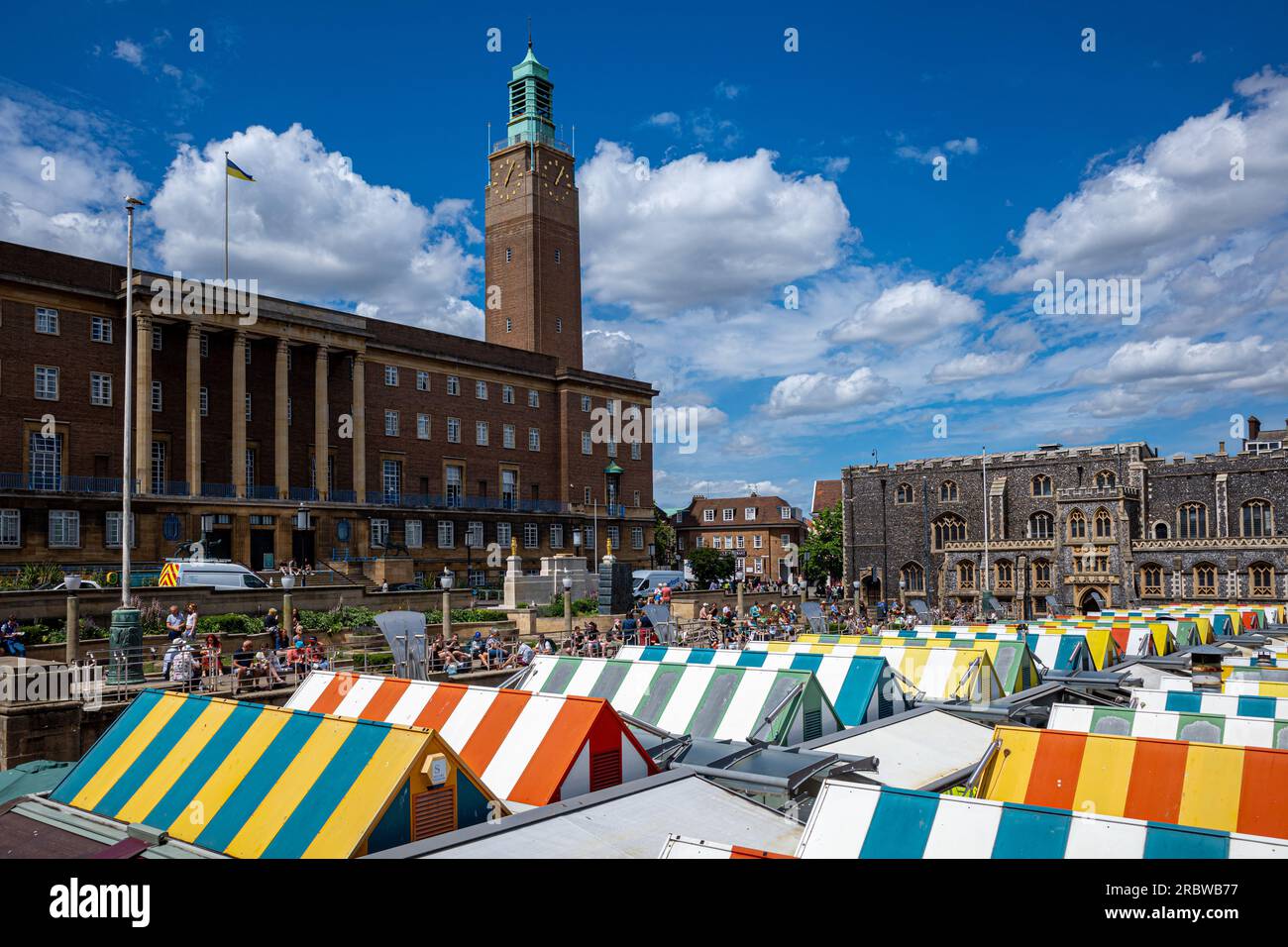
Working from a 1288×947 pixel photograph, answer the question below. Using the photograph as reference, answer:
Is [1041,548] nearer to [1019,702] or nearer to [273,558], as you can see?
[273,558]

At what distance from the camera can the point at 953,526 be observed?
8019 centimetres

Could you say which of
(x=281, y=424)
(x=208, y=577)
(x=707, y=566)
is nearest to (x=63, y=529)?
(x=281, y=424)

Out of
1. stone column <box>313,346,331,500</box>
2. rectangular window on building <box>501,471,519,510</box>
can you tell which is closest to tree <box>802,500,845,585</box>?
rectangular window on building <box>501,471,519,510</box>

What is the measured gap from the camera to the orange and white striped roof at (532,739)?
29.7 feet

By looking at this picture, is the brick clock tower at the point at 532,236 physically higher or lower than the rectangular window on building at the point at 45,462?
higher

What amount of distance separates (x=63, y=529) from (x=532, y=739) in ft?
143

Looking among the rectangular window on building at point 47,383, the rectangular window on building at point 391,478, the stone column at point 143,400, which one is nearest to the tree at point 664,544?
the rectangular window on building at point 391,478

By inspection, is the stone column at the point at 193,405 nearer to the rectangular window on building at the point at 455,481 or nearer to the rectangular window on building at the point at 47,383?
the rectangular window on building at the point at 47,383

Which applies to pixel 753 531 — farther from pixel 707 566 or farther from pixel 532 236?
pixel 532 236

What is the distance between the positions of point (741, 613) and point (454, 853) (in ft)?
120

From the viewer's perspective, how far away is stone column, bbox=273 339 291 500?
5284 centimetres

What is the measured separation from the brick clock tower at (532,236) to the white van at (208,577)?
4351 cm

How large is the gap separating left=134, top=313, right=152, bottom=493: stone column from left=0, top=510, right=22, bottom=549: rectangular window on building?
5.23 meters
